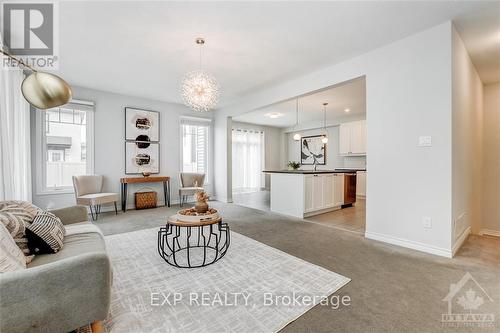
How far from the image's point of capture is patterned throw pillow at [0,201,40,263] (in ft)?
5.16

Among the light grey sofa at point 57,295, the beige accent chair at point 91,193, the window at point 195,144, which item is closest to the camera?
the light grey sofa at point 57,295

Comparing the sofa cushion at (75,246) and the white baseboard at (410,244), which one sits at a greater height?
the sofa cushion at (75,246)

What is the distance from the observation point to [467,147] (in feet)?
10.4

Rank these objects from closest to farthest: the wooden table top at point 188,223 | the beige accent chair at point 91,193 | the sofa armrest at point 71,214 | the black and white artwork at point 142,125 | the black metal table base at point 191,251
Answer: the wooden table top at point 188,223
the black metal table base at point 191,251
the sofa armrest at point 71,214
the beige accent chair at point 91,193
the black and white artwork at point 142,125

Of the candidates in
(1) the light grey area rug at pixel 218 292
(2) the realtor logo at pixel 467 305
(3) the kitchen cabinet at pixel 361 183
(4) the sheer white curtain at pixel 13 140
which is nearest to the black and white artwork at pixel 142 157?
(4) the sheer white curtain at pixel 13 140

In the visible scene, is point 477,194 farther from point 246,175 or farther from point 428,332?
point 246,175

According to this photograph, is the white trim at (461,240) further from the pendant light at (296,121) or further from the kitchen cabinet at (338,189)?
the pendant light at (296,121)

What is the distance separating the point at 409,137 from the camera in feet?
9.43

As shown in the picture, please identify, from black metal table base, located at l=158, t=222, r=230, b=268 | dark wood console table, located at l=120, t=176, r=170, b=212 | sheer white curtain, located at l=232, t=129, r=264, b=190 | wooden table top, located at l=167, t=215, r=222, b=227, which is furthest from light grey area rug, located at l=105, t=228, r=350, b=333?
sheer white curtain, located at l=232, t=129, r=264, b=190

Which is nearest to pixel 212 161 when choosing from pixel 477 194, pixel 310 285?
pixel 310 285

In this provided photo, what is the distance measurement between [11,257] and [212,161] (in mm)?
5688

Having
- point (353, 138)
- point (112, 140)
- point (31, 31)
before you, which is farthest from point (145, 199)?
point (353, 138)

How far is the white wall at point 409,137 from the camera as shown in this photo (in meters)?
2.61

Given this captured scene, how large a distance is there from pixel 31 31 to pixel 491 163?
744 centimetres
